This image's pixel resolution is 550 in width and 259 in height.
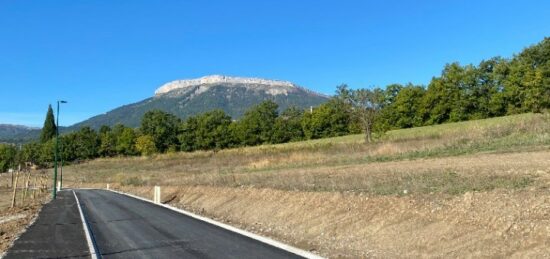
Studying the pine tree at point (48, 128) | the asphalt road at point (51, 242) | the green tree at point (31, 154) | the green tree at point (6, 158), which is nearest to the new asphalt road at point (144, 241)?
the asphalt road at point (51, 242)

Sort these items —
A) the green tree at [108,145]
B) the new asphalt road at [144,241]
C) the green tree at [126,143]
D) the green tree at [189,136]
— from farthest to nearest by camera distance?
the green tree at [108,145]
the green tree at [126,143]
the green tree at [189,136]
the new asphalt road at [144,241]

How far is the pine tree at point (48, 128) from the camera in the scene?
578 ft

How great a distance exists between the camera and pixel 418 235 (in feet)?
32.6

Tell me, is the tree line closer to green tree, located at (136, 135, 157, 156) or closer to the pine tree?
green tree, located at (136, 135, 157, 156)

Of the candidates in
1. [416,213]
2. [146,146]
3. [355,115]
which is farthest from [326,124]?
[416,213]

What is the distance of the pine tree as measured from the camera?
176m

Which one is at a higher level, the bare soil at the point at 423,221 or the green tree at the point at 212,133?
the green tree at the point at 212,133

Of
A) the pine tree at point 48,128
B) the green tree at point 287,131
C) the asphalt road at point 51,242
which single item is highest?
the pine tree at point 48,128

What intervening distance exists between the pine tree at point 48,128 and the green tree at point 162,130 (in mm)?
55104

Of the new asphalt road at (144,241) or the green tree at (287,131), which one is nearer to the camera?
the new asphalt road at (144,241)

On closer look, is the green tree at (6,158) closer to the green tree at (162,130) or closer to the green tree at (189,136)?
the green tree at (162,130)

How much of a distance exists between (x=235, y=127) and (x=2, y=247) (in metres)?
108

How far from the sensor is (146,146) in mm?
127750

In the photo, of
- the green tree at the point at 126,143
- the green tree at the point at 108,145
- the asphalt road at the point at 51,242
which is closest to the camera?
the asphalt road at the point at 51,242
